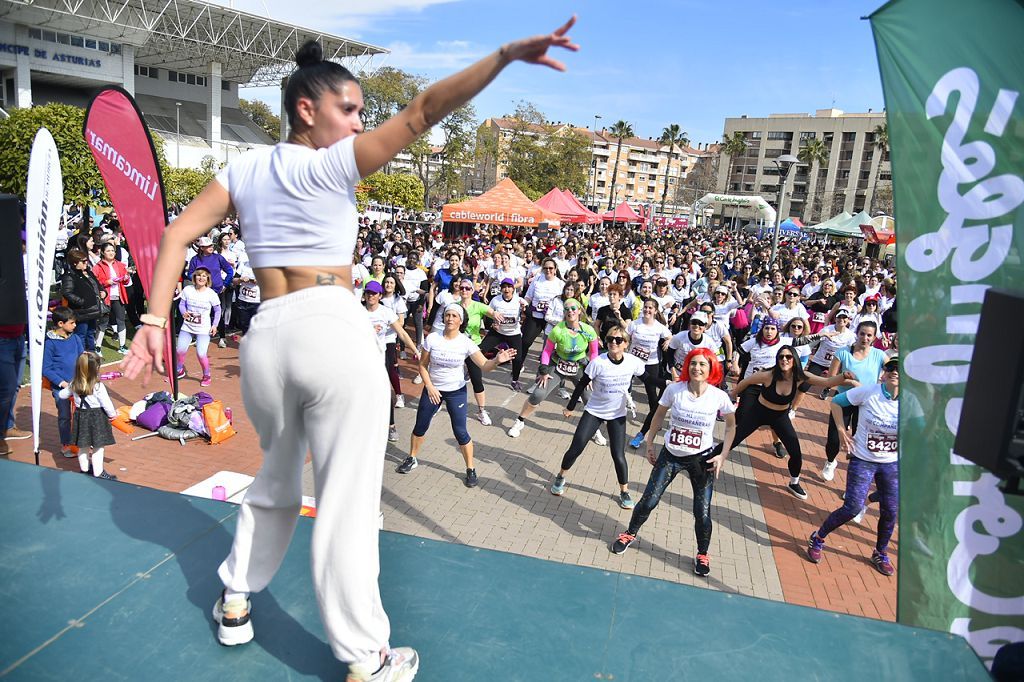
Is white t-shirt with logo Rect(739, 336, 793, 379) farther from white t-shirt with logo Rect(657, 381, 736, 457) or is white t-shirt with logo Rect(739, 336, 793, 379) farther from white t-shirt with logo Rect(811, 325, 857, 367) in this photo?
white t-shirt with logo Rect(657, 381, 736, 457)

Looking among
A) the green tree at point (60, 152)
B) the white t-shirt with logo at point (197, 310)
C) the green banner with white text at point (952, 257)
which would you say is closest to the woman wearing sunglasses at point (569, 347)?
the white t-shirt with logo at point (197, 310)

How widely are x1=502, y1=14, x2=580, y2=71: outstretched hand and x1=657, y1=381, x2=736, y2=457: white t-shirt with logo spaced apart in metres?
4.16

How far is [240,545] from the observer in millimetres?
2045

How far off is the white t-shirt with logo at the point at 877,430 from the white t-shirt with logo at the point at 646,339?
3.20 m

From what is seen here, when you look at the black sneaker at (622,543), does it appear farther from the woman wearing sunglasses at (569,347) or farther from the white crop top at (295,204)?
the white crop top at (295,204)

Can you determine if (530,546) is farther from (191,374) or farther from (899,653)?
(191,374)

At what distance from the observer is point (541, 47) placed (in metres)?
1.55

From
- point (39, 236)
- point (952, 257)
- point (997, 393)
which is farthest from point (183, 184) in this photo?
point (997, 393)

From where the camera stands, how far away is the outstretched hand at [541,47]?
1533 mm

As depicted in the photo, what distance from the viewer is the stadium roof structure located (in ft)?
139

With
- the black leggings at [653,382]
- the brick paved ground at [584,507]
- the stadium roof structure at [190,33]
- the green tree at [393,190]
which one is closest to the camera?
the brick paved ground at [584,507]

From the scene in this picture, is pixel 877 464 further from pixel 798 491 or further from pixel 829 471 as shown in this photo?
pixel 829 471

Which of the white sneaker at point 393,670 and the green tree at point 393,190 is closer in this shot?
the white sneaker at point 393,670

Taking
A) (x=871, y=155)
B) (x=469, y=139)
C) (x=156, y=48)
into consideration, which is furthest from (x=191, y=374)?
(x=871, y=155)
